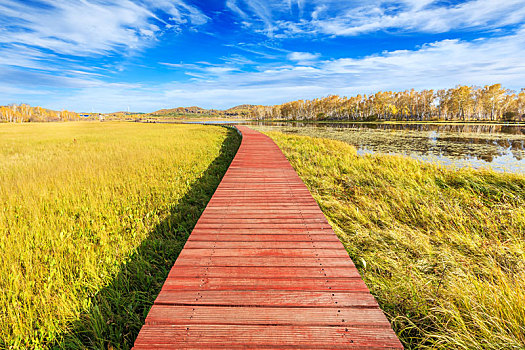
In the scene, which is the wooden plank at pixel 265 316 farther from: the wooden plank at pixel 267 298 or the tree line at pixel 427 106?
the tree line at pixel 427 106

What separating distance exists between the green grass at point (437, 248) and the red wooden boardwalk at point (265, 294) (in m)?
0.65

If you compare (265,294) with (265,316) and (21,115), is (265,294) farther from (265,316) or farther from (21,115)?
(21,115)

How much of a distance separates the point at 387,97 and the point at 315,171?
90.1m

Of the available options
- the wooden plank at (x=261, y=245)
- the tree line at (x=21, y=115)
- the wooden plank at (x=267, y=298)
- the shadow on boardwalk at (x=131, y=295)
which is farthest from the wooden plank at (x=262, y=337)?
the tree line at (x=21, y=115)

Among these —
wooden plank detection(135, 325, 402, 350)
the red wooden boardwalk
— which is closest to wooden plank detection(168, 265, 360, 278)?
the red wooden boardwalk

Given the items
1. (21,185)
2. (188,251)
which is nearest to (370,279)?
(188,251)

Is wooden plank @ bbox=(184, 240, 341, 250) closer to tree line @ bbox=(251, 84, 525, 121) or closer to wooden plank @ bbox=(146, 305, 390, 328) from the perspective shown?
wooden plank @ bbox=(146, 305, 390, 328)

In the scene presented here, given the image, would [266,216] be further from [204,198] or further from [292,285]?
[204,198]

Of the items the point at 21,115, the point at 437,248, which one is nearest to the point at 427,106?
the point at 437,248

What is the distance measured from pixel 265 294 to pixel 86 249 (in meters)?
3.32

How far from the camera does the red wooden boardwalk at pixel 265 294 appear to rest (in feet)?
5.79

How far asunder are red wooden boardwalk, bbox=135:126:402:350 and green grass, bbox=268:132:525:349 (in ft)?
2.15

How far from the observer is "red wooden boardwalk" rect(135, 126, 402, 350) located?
1764 mm

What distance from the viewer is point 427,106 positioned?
253ft
